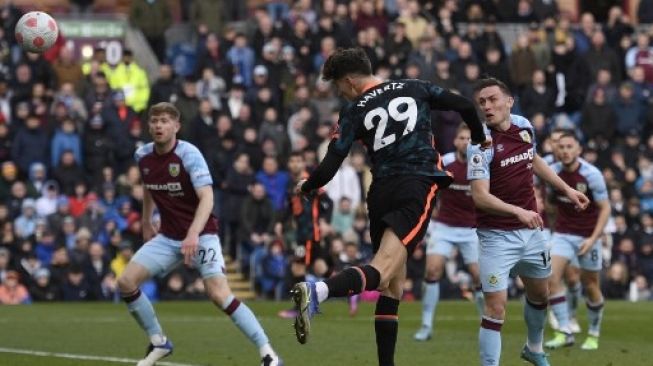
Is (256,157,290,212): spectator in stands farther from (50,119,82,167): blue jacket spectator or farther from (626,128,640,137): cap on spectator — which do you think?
(626,128,640,137): cap on spectator

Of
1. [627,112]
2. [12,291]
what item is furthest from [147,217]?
[627,112]

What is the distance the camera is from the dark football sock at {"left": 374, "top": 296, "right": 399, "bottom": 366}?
1312 cm

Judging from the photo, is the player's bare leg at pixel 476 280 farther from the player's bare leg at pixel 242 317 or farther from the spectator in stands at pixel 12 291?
the spectator in stands at pixel 12 291

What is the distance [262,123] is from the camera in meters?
30.0

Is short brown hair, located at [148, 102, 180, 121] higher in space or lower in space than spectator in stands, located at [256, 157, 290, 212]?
higher

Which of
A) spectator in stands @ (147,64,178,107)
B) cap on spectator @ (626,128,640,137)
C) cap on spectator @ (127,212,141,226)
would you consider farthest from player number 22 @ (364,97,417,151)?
cap on spectator @ (626,128,640,137)

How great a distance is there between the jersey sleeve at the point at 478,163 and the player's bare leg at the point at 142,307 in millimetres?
3197

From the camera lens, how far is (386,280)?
41.6 feet

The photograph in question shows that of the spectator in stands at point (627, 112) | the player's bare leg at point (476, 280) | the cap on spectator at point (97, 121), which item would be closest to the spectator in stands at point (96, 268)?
the cap on spectator at point (97, 121)

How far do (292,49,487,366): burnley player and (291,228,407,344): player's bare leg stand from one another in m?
0.01

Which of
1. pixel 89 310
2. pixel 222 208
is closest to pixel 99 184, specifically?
pixel 222 208

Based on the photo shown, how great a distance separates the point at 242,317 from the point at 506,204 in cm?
260

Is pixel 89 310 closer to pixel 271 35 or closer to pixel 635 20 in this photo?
pixel 271 35

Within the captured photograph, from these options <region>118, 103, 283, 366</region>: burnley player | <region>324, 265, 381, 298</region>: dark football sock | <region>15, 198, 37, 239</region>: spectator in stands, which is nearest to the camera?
<region>324, 265, 381, 298</region>: dark football sock
